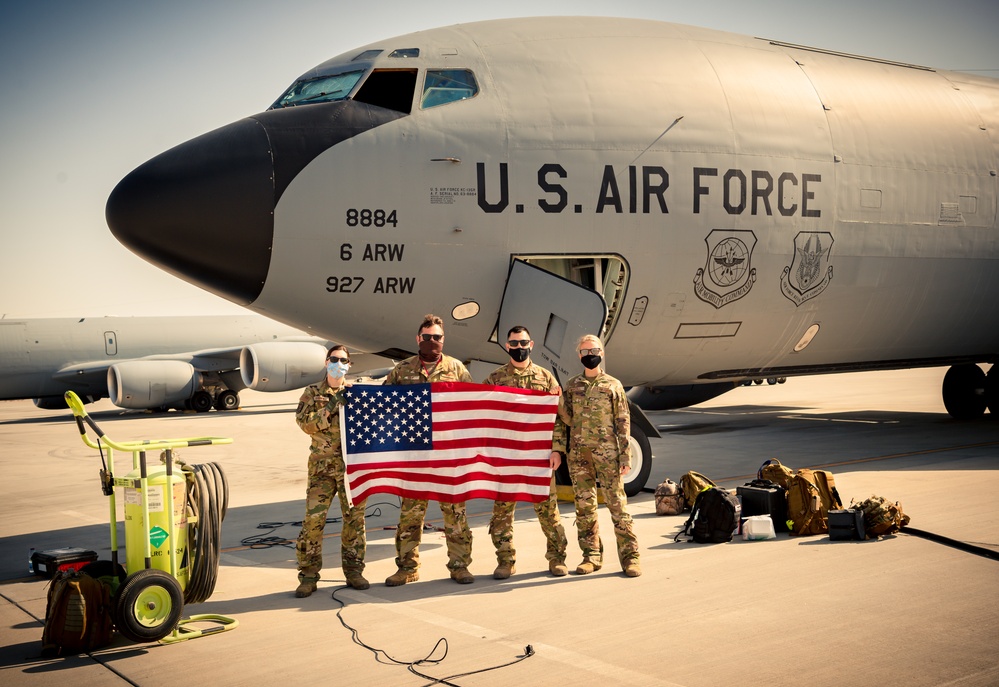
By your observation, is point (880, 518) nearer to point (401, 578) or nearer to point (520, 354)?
point (520, 354)

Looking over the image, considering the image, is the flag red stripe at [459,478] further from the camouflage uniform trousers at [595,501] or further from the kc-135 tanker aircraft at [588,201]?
the kc-135 tanker aircraft at [588,201]

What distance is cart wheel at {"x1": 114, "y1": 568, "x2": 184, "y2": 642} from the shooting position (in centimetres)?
589

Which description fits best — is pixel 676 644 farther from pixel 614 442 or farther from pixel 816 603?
pixel 614 442

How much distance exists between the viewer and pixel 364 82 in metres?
9.90

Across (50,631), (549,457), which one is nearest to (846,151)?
(549,457)

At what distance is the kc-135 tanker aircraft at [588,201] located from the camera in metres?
9.30

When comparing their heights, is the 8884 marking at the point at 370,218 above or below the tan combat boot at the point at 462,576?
above

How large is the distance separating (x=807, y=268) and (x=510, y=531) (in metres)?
5.91

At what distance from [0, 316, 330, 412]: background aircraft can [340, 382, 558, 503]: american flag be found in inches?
817

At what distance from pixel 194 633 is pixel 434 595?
181 cm

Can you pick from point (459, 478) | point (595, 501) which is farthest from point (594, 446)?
point (459, 478)

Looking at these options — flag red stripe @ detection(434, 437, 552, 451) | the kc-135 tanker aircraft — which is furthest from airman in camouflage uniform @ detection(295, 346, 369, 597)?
the kc-135 tanker aircraft

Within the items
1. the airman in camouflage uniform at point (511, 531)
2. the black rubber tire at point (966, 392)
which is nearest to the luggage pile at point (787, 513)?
the airman in camouflage uniform at point (511, 531)

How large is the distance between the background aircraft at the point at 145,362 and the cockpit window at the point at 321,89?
60.3 ft
